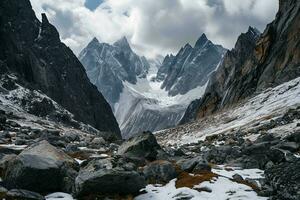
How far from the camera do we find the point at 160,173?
88.0 ft

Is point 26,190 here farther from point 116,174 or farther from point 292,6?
point 292,6

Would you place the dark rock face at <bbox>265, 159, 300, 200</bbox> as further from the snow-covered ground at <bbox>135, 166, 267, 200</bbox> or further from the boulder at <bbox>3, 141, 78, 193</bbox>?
the boulder at <bbox>3, 141, 78, 193</bbox>

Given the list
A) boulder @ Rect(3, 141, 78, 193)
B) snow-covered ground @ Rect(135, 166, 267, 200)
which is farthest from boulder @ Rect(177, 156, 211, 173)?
boulder @ Rect(3, 141, 78, 193)

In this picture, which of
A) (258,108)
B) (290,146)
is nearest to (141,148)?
(290,146)

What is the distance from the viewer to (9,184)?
76.7ft

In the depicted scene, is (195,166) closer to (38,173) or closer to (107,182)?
(107,182)

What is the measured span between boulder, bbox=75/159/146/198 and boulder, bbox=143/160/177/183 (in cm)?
246

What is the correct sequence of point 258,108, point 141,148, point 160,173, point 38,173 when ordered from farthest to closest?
point 258,108 → point 141,148 → point 160,173 → point 38,173

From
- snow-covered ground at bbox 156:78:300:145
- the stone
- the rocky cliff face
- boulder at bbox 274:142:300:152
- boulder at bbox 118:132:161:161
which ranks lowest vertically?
the stone

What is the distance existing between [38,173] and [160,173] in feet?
24.0

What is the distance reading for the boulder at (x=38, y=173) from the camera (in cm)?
2311

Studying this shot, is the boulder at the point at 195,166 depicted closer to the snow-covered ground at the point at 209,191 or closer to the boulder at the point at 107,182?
the snow-covered ground at the point at 209,191

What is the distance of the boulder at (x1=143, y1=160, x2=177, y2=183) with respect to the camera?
1040 inches

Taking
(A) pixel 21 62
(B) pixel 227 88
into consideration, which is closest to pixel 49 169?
(B) pixel 227 88
